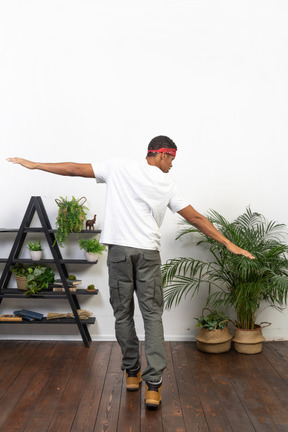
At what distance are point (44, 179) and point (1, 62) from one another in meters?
0.99

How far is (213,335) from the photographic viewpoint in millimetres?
3719

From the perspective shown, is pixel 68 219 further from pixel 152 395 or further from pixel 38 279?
pixel 152 395

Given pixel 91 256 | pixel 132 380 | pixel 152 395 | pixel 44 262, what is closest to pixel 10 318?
pixel 44 262

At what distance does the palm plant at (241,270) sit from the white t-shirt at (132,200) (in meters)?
0.96

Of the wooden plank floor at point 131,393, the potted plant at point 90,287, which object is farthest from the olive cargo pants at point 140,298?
the potted plant at point 90,287

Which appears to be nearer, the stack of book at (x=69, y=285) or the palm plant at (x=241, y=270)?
the palm plant at (x=241, y=270)

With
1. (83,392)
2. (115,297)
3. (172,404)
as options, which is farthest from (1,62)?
(172,404)

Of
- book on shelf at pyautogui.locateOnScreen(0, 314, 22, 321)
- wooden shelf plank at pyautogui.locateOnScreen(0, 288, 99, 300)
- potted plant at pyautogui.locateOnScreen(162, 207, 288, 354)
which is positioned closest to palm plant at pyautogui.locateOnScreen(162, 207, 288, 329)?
potted plant at pyautogui.locateOnScreen(162, 207, 288, 354)

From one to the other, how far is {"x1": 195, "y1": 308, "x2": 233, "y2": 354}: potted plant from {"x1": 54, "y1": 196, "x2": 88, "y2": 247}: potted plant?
1.18 metres

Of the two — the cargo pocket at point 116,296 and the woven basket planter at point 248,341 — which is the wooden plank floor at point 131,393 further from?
the cargo pocket at point 116,296

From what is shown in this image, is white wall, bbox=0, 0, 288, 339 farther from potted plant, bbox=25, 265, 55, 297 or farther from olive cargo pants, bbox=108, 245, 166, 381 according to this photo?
olive cargo pants, bbox=108, 245, 166, 381

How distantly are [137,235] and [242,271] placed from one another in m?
1.03

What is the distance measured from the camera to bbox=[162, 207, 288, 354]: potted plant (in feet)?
11.9

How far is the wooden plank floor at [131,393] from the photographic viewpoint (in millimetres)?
2518
